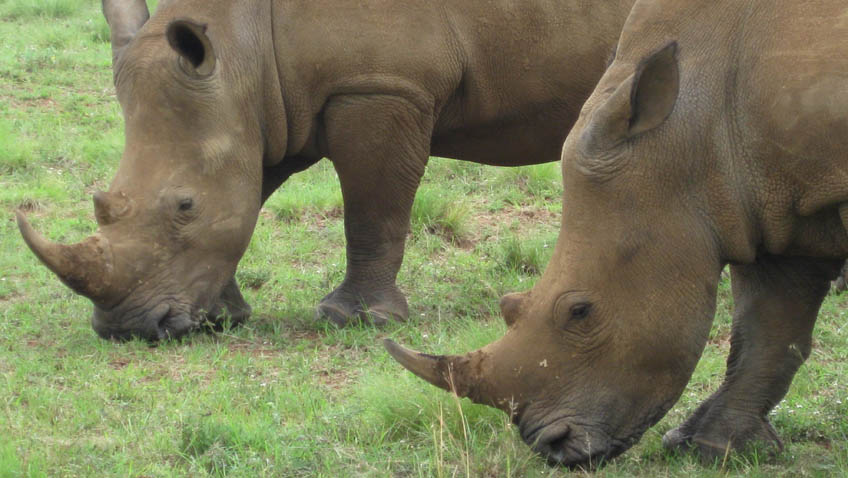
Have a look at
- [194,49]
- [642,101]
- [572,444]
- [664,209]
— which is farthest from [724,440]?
[194,49]

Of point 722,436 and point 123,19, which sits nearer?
point 722,436

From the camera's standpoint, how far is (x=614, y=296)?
4.23 m

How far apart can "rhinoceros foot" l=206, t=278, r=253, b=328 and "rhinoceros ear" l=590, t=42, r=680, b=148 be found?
9.53 feet

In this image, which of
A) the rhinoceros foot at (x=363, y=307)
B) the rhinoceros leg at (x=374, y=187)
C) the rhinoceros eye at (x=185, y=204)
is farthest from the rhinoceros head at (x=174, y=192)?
the rhinoceros foot at (x=363, y=307)

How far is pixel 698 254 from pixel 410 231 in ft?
13.6

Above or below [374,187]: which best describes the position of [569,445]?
below

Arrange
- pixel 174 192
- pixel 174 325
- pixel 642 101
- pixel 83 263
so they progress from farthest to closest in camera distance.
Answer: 1. pixel 174 325
2. pixel 174 192
3. pixel 83 263
4. pixel 642 101

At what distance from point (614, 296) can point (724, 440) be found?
33.7 inches

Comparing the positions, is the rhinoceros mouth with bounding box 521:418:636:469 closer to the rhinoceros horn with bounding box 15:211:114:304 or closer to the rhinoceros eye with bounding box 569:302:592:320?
the rhinoceros eye with bounding box 569:302:592:320

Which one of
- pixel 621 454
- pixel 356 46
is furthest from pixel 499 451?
pixel 356 46

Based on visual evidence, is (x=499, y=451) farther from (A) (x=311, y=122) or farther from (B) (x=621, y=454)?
(A) (x=311, y=122)

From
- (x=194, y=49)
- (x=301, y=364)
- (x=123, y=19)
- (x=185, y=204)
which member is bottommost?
(x=301, y=364)

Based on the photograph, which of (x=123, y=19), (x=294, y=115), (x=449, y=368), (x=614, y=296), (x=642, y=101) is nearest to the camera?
(x=642, y=101)

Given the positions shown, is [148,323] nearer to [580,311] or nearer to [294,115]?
[294,115]
